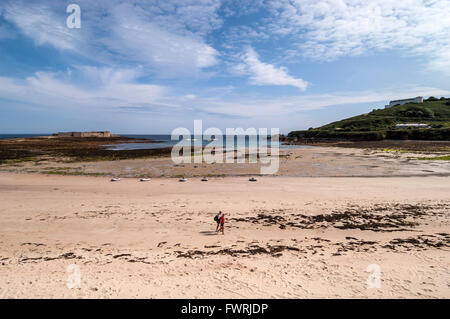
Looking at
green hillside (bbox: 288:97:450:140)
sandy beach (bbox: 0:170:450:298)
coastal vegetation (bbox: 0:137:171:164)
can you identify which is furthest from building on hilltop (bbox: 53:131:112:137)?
sandy beach (bbox: 0:170:450:298)

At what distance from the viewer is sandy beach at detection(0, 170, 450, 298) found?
290 inches

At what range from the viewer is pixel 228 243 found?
10.4 m

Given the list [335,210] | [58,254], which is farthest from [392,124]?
[58,254]

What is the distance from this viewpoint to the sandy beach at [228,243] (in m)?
7.37

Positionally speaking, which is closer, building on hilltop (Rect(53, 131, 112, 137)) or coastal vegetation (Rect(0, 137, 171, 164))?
coastal vegetation (Rect(0, 137, 171, 164))

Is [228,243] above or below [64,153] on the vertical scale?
below

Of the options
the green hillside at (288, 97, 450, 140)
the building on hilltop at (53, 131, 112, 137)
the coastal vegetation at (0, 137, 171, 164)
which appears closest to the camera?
the coastal vegetation at (0, 137, 171, 164)

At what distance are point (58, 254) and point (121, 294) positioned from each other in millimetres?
4397

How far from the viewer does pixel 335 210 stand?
14664mm

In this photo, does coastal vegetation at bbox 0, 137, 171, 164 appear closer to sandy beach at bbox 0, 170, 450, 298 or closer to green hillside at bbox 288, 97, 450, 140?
sandy beach at bbox 0, 170, 450, 298

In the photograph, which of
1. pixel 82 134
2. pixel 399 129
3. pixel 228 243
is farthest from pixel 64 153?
pixel 399 129

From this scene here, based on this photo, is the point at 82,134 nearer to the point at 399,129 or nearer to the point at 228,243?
the point at 228,243

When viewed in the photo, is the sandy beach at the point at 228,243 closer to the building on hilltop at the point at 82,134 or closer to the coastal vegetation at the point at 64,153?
the coastal vegetation at the point at 64,153
